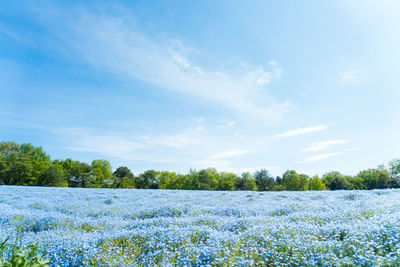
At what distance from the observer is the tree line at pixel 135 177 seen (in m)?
53.2

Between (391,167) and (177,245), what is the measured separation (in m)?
83.7

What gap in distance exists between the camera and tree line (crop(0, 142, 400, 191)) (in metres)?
53.2

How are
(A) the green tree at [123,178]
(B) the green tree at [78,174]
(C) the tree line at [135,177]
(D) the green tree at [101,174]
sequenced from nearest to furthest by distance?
(C) the tree line at [135,177]
(D) the green tree at [101,174]
(B) the green tree at [78,174]
(A) the green tree at [123,178]

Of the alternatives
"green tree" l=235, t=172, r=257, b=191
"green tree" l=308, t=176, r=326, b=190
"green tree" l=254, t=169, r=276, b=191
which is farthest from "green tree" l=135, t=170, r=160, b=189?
"green tree" l=308, t=176, r=326, b=190

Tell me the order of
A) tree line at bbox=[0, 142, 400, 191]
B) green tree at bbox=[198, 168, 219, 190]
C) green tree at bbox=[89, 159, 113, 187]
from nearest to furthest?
tree line at bbox=[0, 142, 400, 191] → green tree at bbox=[198, 168, 219, 190] → green tree at bbox=[89, 159, 113, 187]

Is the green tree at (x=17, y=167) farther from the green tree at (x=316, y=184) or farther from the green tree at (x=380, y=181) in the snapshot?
the green tree at (x=380, y=181)

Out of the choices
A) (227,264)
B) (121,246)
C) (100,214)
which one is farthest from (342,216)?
(100,214)

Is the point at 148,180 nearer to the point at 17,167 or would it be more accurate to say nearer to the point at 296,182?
the point at 17,167

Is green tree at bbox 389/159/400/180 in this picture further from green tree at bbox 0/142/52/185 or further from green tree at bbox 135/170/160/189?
green tree at bbox 0/142/52/185

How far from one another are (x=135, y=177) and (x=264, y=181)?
42.7m

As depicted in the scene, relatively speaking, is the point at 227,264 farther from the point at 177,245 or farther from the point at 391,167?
the point at 391,167

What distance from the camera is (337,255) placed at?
3549 millimetres

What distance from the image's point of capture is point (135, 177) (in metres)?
74.0

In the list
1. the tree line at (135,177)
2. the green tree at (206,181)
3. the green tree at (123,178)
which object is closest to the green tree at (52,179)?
the tree line at (135,177)
